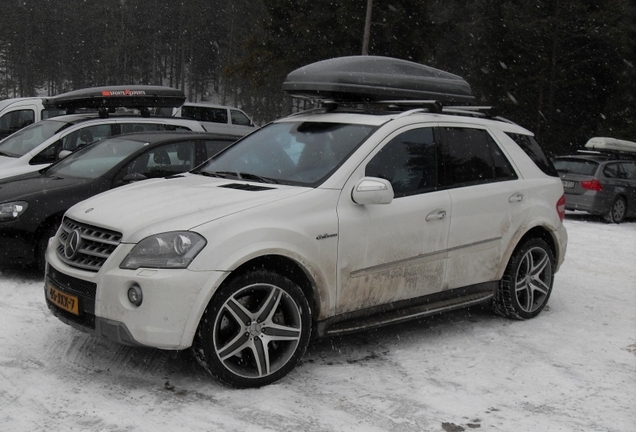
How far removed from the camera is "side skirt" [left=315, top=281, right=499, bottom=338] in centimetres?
529

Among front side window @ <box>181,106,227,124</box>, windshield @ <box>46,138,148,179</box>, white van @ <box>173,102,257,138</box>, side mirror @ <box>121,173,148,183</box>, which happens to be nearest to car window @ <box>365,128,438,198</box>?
side mirror @ <box>121,173,148,183</box>

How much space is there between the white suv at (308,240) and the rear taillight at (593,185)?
34.2 ft

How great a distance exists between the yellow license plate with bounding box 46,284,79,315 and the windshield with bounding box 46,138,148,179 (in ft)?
10.3

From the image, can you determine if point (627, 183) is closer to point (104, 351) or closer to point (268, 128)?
point (268, 128)

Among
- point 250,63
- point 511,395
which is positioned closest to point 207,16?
point 250,63

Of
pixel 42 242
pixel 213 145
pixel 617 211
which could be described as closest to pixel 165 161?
pixel 213 145

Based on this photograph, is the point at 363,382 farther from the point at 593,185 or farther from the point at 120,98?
the point at 593,185

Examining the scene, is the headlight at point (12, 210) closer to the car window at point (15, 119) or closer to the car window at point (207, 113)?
the car window at point (15, 119)

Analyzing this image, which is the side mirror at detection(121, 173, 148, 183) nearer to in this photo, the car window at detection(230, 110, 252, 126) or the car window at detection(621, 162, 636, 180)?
the car window at detection(621, 162, 636, 180)

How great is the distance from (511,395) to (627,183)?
13794 millimetres

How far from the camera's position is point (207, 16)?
74.0 meters

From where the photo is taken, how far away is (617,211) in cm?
1709

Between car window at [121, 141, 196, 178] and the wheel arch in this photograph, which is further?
car window at [121, 141, 196, 178]

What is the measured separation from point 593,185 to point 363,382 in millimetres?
13052
